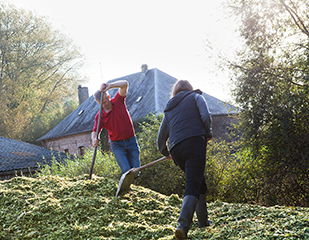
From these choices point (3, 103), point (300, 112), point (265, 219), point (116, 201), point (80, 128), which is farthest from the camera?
point (3, 103)

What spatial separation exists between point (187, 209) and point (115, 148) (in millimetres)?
2466

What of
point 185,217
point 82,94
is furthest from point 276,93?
point 82,94

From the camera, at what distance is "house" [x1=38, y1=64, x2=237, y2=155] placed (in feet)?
70.1

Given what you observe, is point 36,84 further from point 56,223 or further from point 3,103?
point 56,223

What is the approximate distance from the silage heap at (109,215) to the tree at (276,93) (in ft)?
6.39

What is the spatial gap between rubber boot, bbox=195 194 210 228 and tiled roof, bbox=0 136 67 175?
7.07 metres

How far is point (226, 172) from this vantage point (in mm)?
7195

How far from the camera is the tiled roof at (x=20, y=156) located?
11.6 m

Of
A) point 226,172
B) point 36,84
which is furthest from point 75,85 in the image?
point 226,172

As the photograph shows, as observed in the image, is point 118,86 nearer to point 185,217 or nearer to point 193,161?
point 193,161

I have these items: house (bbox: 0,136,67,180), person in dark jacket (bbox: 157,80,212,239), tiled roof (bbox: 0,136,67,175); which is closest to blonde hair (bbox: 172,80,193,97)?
person in dark jacket (bbox: 157,80,212,239)

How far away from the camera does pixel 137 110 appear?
22781mm

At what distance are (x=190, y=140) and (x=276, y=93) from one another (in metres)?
3.74

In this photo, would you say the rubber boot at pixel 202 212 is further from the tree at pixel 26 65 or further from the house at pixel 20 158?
the tree at pixel 26 65
